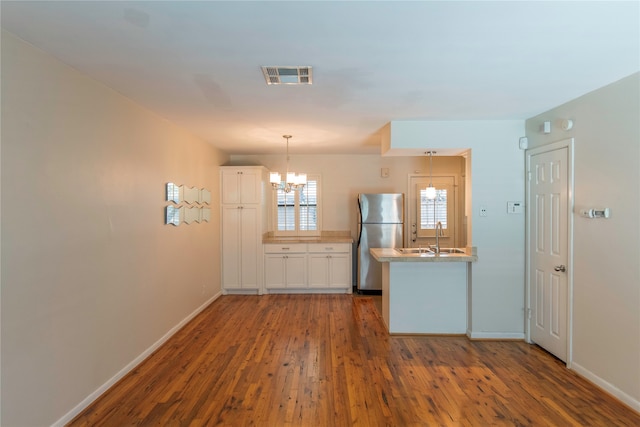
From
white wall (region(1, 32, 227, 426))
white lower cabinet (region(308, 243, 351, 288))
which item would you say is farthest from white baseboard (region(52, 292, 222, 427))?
white lower cabinet (region(308, 243, 351, 288))

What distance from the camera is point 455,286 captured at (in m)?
3.66

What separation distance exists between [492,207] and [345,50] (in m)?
2.56

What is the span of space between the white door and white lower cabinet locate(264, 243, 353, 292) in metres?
2.73

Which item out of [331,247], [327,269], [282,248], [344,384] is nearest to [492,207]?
[344,384]

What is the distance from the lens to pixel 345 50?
6.40 feet

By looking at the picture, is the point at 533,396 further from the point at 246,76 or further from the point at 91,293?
the point at 91,293

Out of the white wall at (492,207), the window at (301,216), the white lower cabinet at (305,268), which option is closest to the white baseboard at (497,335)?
the white wall at (492,207)

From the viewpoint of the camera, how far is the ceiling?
157cm

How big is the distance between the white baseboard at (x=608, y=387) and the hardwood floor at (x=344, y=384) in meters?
0.05

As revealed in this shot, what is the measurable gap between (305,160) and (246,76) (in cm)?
360

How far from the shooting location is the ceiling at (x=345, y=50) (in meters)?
1.57

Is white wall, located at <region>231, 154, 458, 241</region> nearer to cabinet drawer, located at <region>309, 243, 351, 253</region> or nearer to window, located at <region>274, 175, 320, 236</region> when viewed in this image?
window, located at <region>274, 175, 320, 236</region>

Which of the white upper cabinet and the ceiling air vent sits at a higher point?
the ceiling air vent

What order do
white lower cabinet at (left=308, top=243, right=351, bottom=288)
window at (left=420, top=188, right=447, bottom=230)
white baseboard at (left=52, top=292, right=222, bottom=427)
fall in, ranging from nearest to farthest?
white baseboard at (left=52, top=292, right=222, bottom=427) → white lower cabinet at (left=308, top=243, right=351, bottom=288) → window at (left=420, top=188, right=447, bottom=230)
